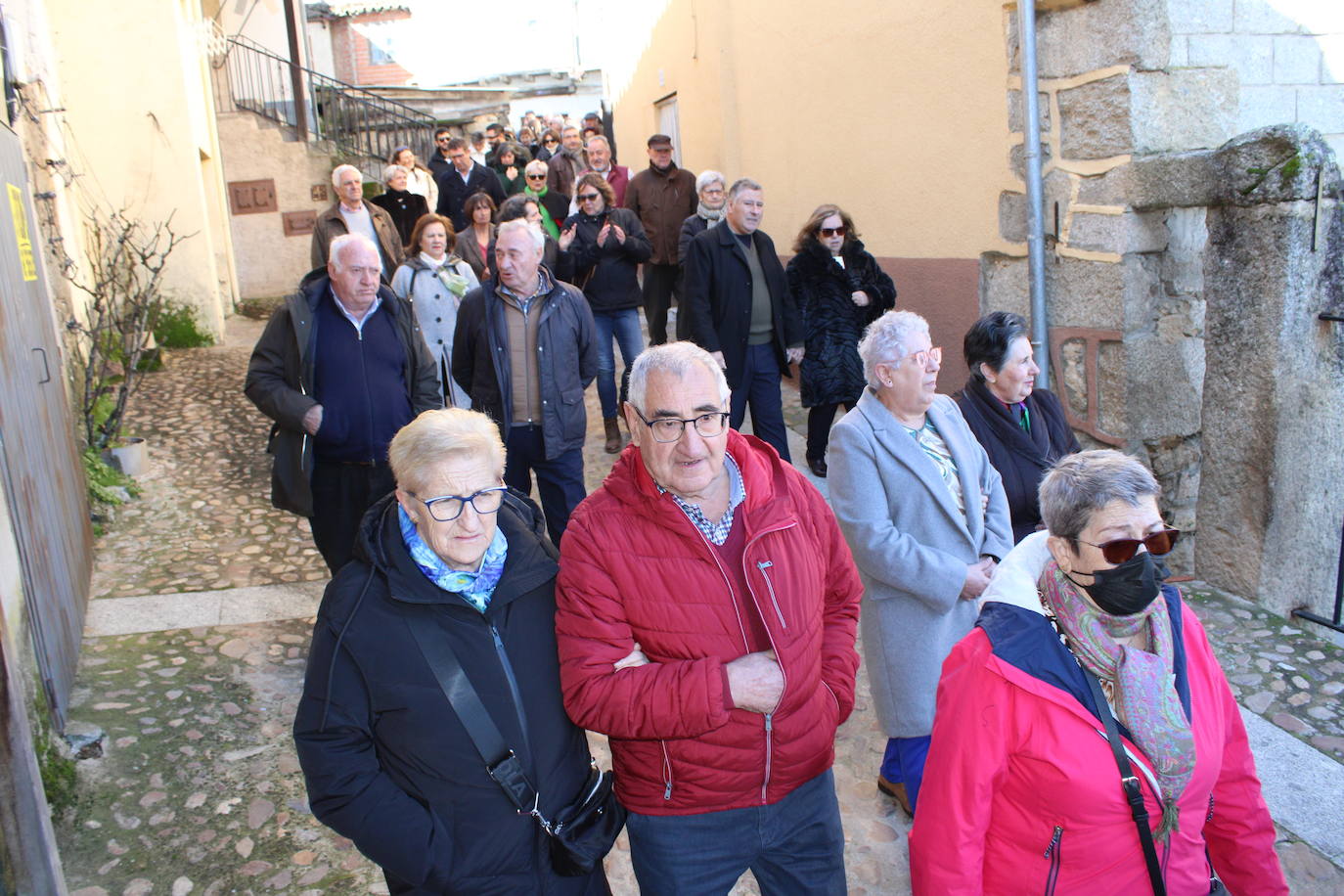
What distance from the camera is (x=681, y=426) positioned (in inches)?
92.1

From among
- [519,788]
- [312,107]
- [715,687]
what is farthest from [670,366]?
[312,107]

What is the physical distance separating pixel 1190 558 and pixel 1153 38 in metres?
2.68

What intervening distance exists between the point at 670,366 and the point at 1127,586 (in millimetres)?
1065

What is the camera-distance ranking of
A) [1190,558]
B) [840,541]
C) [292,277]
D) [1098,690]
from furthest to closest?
[292,277] < [1190,558] < [840,541] < [1098,690]

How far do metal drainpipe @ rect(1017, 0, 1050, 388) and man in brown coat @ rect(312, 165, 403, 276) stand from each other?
444cm

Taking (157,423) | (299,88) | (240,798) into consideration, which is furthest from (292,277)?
(240,798)

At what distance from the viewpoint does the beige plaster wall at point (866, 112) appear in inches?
246

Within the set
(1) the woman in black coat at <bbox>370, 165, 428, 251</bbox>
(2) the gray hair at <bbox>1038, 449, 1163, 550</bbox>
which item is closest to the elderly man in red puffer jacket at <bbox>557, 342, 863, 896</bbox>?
(2) the gray hair at <bbox>1038, 449, 1163, 550</bbox>

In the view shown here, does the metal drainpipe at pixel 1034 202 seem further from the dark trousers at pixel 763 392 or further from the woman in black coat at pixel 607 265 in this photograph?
the woman in black coat at pixel 607 265

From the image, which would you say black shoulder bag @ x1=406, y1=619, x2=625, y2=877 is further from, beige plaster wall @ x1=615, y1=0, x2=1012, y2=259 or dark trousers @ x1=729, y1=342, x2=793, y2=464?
beige plaster wall @ x1=615, y1=0, x2=1012, y2=259

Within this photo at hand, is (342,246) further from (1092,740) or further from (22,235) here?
(1092,740)

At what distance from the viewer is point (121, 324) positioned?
297 inches

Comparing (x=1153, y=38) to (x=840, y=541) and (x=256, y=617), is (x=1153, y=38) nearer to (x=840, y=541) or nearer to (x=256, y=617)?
(x=840, y=541)

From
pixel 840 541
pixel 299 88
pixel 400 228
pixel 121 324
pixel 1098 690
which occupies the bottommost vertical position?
pixel 1098 690
